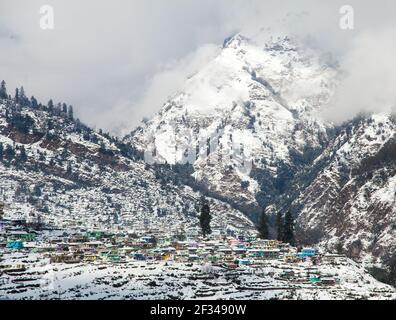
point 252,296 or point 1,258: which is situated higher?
point 1,258

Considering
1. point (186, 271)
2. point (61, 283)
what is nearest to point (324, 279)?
point (186, 271)

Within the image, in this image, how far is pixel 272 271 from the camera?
646 ft
